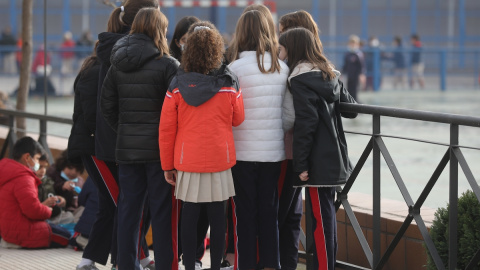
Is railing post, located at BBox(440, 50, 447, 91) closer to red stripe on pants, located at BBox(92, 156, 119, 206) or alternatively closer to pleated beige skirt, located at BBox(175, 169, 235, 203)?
red stripe on pants, located at BBox(92, 156, 119, 206)

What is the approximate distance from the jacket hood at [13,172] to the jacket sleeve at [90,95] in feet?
4.89

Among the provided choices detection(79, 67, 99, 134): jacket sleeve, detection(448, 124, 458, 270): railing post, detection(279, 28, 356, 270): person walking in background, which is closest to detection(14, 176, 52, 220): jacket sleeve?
detection(79, 67, 99, 134): jacket sleeve

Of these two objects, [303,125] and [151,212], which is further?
[151,212]

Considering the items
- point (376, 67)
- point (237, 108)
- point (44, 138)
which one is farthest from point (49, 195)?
point (376, 67)

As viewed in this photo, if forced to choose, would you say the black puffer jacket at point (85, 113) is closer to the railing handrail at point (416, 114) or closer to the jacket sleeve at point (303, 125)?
the jacket sleeve at point (303, 125)

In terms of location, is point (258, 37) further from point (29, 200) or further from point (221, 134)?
point (29, 200)

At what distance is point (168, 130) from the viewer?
477cm

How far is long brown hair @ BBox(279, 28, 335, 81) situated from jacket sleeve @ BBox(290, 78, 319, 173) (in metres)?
0.20

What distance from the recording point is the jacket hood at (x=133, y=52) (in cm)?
Answer: 488

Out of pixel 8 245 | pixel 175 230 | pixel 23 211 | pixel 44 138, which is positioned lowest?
pixel 8 245

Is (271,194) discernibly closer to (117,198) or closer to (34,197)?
(117,198)

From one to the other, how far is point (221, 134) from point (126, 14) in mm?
1080

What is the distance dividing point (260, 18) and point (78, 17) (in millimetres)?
33862

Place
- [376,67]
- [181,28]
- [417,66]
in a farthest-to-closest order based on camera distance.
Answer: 1. [417,66]
2. [376,67]
3. [181,28]
